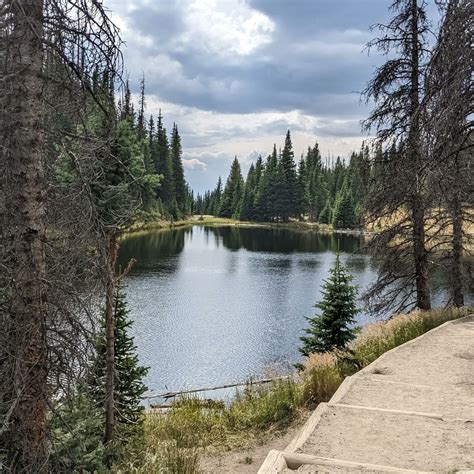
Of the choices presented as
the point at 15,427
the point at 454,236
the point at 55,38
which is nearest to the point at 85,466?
the point at 15,427

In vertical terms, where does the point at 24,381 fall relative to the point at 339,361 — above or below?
above

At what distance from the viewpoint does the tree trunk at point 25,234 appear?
4715 mm

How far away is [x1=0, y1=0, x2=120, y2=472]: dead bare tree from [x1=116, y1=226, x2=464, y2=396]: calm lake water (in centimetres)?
989

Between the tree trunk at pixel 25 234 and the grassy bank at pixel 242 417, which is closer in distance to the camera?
the tree trunk at pixel 25 234

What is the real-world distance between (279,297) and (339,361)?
773 inches

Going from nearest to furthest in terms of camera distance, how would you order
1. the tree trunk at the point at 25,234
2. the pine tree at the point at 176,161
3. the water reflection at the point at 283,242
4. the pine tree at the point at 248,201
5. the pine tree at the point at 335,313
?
the tree trunk at the point at 25,234 < the pine tree at the point at 335,313 < the water reflection at the point at 283,242 < the pine tree at the point at 176,161 < the pine tree at the point at 248,201

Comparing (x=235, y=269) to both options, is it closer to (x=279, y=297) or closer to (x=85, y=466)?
(x=279, y=297)

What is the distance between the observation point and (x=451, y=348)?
9250mm

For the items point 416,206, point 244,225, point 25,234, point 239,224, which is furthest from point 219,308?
point 239,224

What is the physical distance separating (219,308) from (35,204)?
2253 cm

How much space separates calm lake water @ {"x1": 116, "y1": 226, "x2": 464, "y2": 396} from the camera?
18.0m

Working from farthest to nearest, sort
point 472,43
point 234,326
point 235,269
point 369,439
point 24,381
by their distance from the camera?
point 235,269
point 234,326
point 472,43
point 369,439
point 24,381

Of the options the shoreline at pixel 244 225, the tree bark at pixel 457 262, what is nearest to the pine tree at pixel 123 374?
the tree bark at pixel 457 262

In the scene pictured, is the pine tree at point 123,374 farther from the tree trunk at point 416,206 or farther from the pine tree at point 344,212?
the pine tree at point 344,212
